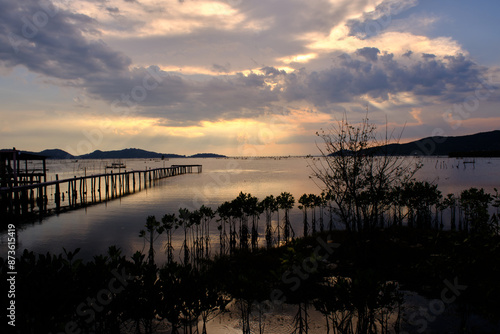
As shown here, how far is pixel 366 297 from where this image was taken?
5715 millimetres

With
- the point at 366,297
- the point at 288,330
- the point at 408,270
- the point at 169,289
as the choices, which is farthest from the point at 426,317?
the point at 169,289

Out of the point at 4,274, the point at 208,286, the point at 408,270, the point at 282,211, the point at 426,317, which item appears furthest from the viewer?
the point at 282,211

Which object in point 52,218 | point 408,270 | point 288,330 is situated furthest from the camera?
point 52,218

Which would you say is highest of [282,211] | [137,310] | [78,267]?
[78,267]

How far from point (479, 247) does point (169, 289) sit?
5848mm

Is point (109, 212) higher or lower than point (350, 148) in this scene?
lower

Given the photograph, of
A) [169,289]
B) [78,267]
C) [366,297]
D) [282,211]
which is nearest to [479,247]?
[366,297]

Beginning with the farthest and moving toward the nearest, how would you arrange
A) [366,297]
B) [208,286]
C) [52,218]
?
[52,218] < [208,286] < [366,297]

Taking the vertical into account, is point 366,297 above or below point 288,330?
above

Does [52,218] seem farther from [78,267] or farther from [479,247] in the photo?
[479,247]

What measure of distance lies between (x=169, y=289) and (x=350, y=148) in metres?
9.67

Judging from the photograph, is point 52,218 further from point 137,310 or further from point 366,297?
point 366,297

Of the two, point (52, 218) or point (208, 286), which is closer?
point (208, 286)

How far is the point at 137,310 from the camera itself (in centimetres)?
588
